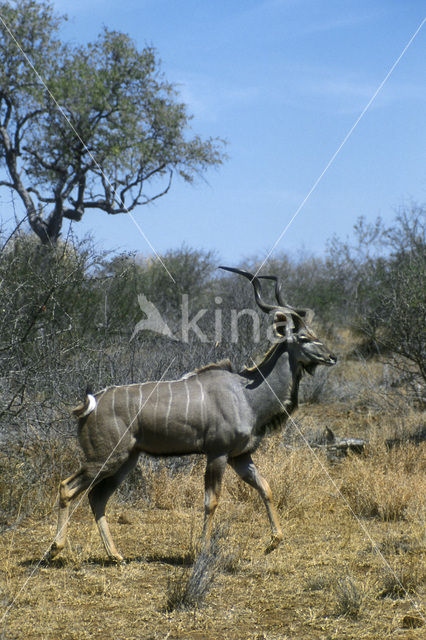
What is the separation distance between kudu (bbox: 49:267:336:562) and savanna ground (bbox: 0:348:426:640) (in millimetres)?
289

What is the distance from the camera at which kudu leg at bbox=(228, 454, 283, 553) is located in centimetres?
546

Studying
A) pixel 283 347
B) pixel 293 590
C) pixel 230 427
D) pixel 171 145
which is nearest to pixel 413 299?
pixel 283 347

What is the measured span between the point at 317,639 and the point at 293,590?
0.77m

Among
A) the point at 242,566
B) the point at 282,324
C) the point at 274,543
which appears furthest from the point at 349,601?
the point at 282,324

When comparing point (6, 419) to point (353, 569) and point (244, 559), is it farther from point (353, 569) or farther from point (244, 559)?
point (353, 569)

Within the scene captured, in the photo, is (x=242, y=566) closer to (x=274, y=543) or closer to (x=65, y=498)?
(x=274, y=543)

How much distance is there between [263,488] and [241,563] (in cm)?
60

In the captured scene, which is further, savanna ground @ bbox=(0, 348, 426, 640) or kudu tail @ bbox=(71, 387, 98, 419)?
kudu tail @ bbox=(71, 387, 98, 419)

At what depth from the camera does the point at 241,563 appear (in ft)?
17.1

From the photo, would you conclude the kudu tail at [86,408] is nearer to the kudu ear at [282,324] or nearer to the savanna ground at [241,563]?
the savanna ground at [241,563]

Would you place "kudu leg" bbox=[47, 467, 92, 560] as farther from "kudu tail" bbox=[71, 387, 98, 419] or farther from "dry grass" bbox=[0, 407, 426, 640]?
"kudu tail" bbox=[71, 387, 98, 419]

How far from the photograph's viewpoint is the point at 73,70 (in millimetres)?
19375

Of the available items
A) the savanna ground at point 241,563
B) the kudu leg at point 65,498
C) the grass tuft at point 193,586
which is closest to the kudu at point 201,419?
the kudu leg at point 65,498

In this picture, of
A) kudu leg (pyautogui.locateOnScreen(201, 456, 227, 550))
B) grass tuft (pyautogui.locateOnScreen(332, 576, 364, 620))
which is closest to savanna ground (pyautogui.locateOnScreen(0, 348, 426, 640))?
grass tuft (pyautogui.locateOnScreen(332, 576, 364, 620))
